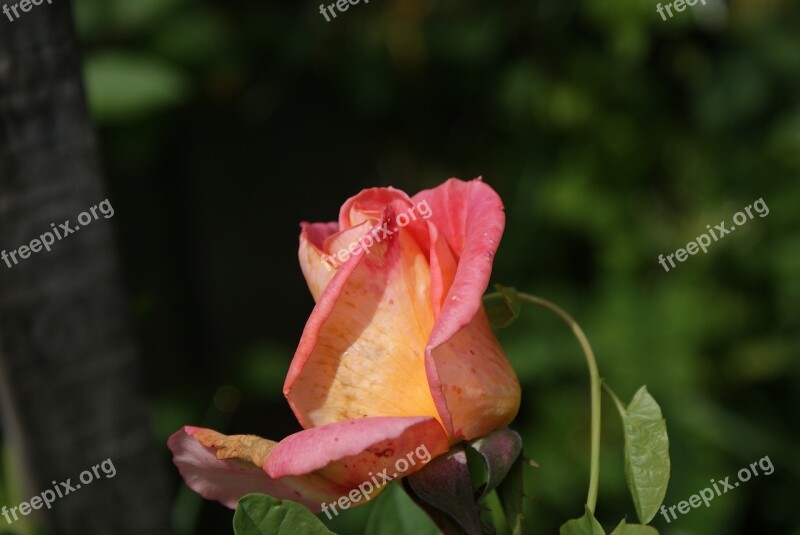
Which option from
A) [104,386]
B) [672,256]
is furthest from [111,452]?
[672,256]

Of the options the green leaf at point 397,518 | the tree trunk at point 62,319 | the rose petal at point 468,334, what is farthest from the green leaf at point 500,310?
the tree trunk at point 62,319

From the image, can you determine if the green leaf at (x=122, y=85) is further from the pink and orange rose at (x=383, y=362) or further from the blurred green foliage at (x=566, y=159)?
the pink and orange rose at (x=383, y=362)

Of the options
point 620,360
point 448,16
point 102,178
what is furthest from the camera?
point 448,16

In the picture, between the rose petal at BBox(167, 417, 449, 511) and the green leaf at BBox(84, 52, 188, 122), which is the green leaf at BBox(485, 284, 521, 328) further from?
the green leaf at BBox(84, 52, 188, 122)

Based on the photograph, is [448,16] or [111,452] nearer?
[111,452]

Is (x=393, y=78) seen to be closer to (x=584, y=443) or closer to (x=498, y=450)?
(x=584, y=443)

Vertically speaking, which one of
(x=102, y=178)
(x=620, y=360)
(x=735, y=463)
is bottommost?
(x=735, y=463)
